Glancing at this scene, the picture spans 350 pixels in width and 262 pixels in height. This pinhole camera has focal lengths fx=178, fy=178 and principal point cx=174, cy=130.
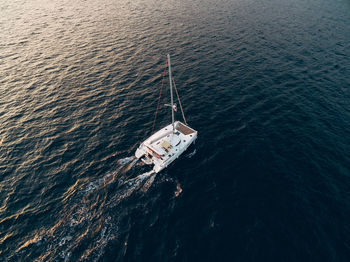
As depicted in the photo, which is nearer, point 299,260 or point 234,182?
point 299,260

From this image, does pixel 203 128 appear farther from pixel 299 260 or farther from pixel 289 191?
pixel 299 260

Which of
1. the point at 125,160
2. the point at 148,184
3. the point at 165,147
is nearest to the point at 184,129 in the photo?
the point at 165,147

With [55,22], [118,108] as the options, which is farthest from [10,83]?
[55,22]

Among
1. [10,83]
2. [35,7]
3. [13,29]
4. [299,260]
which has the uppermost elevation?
[35,7]

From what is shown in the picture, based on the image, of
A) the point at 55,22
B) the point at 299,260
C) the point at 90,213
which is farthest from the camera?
the point at 55,22

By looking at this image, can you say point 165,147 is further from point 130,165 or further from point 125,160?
point 125,160

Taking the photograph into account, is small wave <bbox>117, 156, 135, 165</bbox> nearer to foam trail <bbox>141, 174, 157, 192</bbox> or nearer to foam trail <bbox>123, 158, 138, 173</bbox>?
foam trail <bbox>123, 158, 138, 173</bbox>

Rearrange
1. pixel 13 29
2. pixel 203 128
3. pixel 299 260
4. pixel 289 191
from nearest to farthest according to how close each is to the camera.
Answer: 1. pixel 299 260
2. pixel 289 191
3. pixel 203 128
4. pixel 13 29
